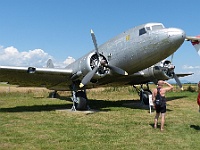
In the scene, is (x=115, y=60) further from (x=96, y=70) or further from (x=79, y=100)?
(x=79, y=100)

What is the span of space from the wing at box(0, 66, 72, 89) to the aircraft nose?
631 cm

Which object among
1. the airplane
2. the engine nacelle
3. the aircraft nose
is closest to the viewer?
the aircraft nose

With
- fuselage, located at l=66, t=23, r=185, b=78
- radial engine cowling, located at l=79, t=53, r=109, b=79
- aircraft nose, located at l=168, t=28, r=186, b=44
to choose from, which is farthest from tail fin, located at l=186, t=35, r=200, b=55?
radial engine cowling, located at l=79, t=53, r=109, b=79

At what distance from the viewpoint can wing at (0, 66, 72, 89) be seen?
14191mm

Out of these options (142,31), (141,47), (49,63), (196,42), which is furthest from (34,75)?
(196,42)

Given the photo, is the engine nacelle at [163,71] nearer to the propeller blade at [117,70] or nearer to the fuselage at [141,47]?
the fuselage at [141,47]

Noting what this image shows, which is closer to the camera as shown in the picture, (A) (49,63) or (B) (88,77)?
(B) (88,77)

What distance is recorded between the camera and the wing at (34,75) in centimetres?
1419

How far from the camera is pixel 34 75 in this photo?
1545cm

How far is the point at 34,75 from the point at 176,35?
8625 millimetres

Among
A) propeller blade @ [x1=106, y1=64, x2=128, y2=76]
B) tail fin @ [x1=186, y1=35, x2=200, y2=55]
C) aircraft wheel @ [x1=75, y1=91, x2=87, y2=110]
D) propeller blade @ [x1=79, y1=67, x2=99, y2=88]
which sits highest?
tail fin @ [x1=186, y1=35, x2=200, y2=55]

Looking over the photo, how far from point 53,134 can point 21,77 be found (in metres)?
8.01

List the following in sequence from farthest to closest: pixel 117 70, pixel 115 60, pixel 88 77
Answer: pixel 115 60, pixel 117 70, pixel 88 77

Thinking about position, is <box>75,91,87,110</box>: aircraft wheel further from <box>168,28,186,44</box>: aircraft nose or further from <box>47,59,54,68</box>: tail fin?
<box>47,59,54,68</box>: tail fin
